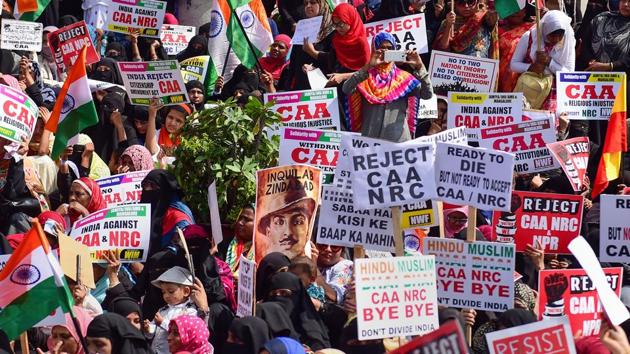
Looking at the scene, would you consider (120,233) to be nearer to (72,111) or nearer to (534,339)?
(72,111)

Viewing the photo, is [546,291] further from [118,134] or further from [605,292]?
[118,134]

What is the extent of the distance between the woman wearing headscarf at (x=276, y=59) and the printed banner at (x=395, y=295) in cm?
718

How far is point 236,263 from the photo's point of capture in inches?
529

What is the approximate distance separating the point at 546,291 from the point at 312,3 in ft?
20.7

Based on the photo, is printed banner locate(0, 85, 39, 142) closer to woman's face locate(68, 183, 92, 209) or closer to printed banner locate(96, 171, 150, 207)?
woman's face locate(68, 183, 92, 209)

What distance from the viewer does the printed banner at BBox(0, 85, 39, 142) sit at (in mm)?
13492

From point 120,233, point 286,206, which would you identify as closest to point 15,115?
point 120,233

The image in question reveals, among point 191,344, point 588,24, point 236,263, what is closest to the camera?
point 191,344

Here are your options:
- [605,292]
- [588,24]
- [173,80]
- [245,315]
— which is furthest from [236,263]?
[588,24]

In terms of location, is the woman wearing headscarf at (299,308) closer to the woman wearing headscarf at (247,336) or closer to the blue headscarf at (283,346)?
the woman wearing headscarf at (247,336)

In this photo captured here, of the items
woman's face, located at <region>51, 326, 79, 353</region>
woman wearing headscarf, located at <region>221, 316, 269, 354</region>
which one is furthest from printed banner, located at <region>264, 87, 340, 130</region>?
woman wearing headscarf, located at <region>221, 316, 269, 354</region>

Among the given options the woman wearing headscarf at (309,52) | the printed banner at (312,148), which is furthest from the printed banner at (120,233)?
the woman wearing headscarf at (309,52)

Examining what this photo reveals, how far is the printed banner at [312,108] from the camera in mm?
15188

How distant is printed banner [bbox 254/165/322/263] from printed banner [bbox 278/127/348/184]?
2.25 ft
